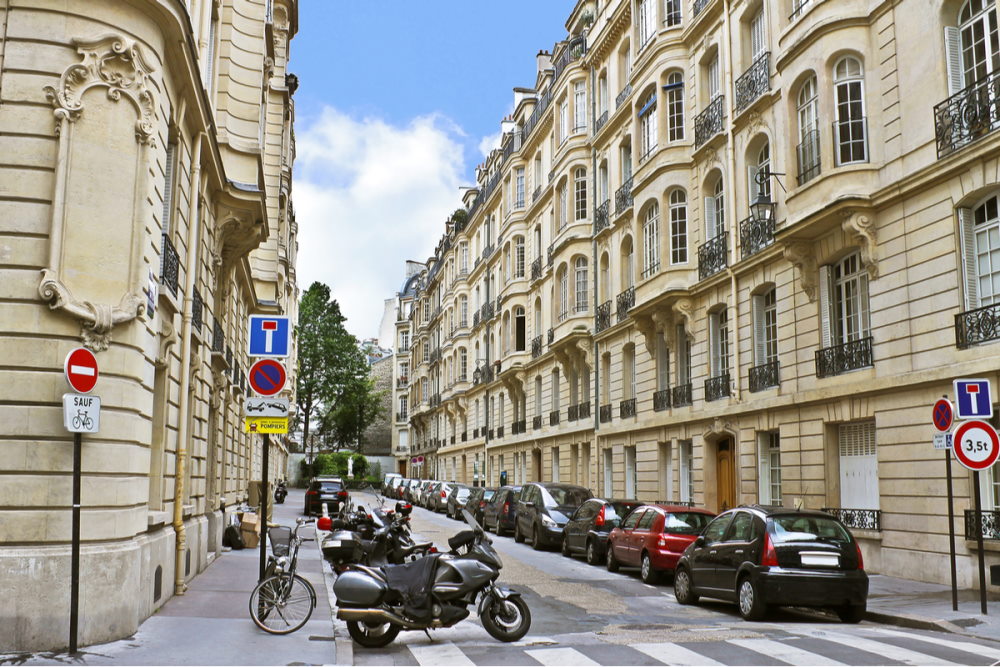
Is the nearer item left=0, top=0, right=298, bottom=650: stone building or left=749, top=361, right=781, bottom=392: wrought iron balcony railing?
left=0, top=0, right=298, bottom=650: stone building

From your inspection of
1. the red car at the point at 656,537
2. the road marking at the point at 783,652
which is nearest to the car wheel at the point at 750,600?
the road marking at the point at 783,652

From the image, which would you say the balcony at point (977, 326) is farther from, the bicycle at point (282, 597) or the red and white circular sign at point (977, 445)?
the bicycle at point (282, 597)

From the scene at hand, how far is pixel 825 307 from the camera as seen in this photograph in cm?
1984

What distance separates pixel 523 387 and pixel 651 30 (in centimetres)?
2120

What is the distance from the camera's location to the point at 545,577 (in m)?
17.7

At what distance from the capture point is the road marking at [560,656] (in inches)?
361

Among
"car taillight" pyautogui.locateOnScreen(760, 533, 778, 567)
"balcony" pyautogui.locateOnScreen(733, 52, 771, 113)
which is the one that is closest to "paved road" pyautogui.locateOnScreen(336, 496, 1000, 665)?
"car taillight" pyautogui.locateOnScreen(760, 533, 778, 567)

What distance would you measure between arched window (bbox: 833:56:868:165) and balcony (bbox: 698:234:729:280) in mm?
5697

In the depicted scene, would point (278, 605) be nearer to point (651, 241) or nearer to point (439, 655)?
point (439, 655)

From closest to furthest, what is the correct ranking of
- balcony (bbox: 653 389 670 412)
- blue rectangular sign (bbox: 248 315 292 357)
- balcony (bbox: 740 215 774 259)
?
blue rectangular sign (bbox: 248 315 292 357) → balcony (bbox: 740 215 774 259) → balcony (bbox: 653 389 670 412)

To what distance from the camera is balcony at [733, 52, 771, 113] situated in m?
22.4

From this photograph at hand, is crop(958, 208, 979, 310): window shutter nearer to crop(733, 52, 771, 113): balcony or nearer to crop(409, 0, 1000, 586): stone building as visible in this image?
crop(409, 0, 1000, 586): stone building

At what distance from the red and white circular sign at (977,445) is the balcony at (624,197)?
19.5 m

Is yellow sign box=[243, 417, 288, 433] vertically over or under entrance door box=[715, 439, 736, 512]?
over
